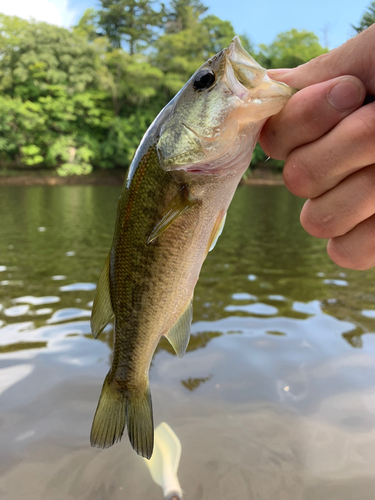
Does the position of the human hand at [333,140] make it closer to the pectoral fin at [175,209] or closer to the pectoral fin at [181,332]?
the pectoral fin at [175,209]

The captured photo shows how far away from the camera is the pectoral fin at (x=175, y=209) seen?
1392mm

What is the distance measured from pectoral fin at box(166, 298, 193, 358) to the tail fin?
0.80 ft

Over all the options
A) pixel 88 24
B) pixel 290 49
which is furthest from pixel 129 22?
pixel 290 49

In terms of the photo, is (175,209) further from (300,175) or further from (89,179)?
(89,179)

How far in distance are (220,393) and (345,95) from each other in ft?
6.92

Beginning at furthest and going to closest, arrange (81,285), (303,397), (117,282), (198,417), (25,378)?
(81,285)
(25,378)
(303,397)
(198,417)
(117,282)

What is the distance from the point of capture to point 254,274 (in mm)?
5457

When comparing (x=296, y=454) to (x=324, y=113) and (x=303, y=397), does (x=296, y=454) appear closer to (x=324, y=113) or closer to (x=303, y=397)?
(x=303, y=397)

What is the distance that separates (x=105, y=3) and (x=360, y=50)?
45.9m

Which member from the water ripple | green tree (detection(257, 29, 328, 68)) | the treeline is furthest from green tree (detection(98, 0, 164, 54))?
the water ripple

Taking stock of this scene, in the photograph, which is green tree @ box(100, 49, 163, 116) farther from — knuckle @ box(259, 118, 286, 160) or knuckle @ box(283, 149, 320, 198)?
knuckle @ box(283, 149, 320, 198)

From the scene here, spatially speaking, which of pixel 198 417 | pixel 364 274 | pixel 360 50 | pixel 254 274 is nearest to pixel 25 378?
pixel 198 417

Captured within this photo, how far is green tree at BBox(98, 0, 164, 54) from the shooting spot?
37188 mm

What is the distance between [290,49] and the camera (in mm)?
37594
